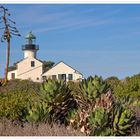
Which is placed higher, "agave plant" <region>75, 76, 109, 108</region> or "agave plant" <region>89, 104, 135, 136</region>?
"agave plant" <region>75, 76, 109, 108</region>

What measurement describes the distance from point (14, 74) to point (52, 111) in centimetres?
1372

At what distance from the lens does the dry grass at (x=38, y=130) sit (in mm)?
7988

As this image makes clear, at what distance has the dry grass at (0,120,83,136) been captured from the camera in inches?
314

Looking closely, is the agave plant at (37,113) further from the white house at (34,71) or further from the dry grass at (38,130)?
the white house at (34,71)

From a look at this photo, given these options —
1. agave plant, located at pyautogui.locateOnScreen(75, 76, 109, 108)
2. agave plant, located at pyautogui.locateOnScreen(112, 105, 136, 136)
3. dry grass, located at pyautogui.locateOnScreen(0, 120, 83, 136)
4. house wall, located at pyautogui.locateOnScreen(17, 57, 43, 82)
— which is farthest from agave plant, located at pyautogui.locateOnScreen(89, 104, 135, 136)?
house wall, located at pyautogui.locateOnScreen(17, 57, 43, 82)

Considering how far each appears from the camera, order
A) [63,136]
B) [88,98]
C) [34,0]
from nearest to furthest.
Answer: [63,136] → [88,98] → [34,0]

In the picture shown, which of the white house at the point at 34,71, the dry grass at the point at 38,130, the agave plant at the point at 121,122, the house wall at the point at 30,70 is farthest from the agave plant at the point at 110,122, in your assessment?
the house wall at the point at 30,70

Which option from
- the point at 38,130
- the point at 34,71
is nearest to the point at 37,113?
the point at 38,130

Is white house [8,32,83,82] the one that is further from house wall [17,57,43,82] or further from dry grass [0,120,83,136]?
dry grass [0,120,83,136]

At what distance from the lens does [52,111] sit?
30.2 ft

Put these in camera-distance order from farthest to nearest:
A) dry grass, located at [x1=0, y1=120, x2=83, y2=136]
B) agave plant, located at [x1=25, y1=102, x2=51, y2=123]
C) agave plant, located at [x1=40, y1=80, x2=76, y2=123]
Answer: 1. agave plant, located at [x1=40, y1=80, x2=76, y2=123]
2. agave plant, located at [x1=25, y1=102, x2=51, y2=123]
3. dry grass, located at [x1=0, y1=120, x2=83, y2=136]

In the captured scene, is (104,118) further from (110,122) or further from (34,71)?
(34,71)

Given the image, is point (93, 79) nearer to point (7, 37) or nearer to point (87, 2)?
point (87, 2)

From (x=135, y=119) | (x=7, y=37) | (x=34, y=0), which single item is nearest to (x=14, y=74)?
(x=7, y=37)
